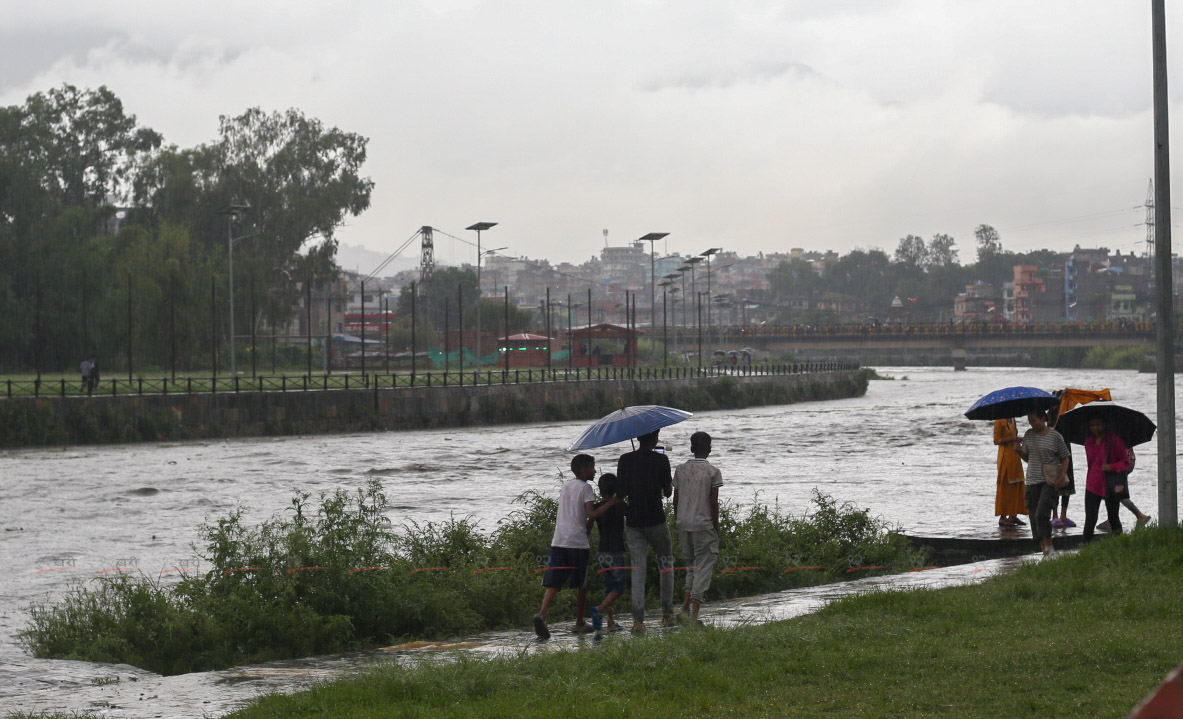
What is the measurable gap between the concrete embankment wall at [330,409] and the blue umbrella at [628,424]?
3531 cm

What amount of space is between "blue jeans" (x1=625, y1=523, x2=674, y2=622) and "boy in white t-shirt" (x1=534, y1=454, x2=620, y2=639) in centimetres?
39

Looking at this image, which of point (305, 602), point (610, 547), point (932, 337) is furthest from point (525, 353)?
point (610, 547)

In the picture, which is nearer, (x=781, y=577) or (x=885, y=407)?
(x=781, y=577)

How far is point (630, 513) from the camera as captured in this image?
10703mm

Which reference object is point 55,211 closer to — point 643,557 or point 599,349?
point 599,349

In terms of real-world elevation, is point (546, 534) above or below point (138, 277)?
below

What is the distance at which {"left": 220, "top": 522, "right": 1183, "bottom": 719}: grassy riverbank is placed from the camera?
7355 mm

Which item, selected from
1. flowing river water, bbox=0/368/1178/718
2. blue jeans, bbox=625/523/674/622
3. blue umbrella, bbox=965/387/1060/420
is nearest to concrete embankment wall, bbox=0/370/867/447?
flowing river water, bbox=0/368/1178/718

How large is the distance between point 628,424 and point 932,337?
124 metres

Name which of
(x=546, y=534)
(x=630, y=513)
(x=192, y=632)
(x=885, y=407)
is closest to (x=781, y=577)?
(x=546, y=534)

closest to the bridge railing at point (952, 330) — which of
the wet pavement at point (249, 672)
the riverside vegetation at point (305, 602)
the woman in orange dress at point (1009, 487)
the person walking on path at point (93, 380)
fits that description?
the person walking on path at point (93, 380)

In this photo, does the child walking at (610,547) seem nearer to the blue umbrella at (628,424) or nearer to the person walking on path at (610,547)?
the person walking on path at (610,547)

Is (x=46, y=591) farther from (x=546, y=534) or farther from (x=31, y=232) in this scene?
(x=31, y=232)

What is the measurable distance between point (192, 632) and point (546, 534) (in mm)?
4219
